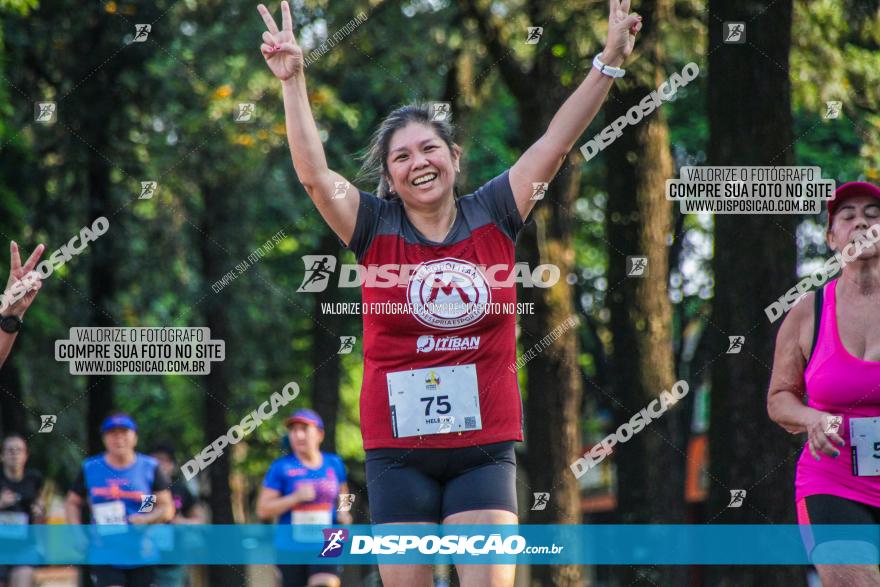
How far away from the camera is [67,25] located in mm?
16141

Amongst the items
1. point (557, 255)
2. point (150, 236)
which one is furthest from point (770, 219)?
point (150, 236)

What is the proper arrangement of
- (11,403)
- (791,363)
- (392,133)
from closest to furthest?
(392,133) → (791,363) → (11,403)

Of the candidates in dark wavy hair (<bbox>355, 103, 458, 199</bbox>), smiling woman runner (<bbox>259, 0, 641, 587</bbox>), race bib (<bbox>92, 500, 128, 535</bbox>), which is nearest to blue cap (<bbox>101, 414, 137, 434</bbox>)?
race bib (<bbox>92, 500, 128, 535</bbox>)

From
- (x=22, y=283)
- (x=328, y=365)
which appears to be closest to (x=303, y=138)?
(x=22, y=283)

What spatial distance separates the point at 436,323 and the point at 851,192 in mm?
1728

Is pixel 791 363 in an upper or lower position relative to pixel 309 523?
upper

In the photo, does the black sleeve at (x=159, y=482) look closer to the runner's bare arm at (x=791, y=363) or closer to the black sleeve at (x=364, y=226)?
the black sleeve at (x=364, y=226)

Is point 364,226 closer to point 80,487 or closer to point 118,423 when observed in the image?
point 118,423

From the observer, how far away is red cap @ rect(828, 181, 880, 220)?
5215mm

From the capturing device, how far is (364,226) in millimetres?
5051

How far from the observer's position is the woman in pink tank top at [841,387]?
193 inches

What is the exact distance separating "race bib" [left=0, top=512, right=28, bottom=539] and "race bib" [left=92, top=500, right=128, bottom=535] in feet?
3.62

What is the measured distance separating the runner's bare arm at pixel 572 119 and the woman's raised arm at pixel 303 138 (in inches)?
25.4

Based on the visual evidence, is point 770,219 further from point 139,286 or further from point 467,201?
point 139,286
